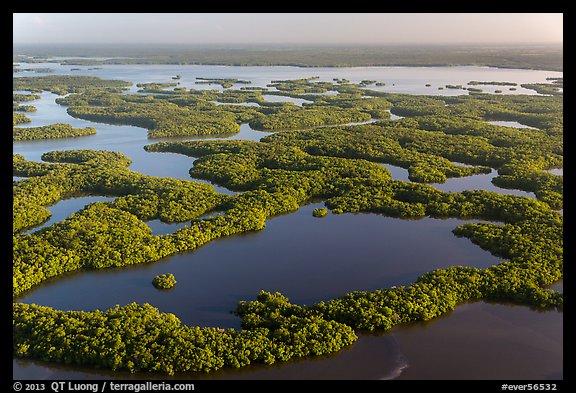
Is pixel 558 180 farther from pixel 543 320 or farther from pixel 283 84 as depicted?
pixel 283 84

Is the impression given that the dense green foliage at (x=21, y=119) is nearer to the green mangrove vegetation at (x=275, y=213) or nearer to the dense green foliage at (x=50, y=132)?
the dense green foliage at (x=50, y=132)

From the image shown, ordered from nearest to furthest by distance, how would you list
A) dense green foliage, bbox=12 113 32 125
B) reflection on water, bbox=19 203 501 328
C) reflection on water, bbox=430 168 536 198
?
reflection on water, bbox=19 203 501 328 → reflection on water, bbox=430 168 536 198 → dense green foliage, bbox=12 113 32 125

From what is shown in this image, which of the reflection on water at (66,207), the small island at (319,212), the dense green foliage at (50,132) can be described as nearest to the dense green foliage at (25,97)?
the dense green foliage at (50,132)

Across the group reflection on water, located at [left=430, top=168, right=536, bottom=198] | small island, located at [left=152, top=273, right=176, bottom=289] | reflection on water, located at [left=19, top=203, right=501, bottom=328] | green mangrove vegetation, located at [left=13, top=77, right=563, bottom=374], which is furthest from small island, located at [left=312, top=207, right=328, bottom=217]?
small island, located at [left=152, top=273, right=176, bottom=289]

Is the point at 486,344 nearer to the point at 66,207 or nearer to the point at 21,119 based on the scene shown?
the point at 66,207

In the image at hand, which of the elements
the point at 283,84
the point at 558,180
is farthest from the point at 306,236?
the point at 283,84

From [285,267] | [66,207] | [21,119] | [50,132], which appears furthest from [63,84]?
[285,267]

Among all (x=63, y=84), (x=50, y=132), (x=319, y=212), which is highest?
(x=63, y=84)

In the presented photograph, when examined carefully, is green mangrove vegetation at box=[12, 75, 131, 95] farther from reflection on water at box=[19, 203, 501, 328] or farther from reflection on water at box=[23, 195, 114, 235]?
reflection on water at box=[19, 203, 501, 328]
